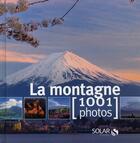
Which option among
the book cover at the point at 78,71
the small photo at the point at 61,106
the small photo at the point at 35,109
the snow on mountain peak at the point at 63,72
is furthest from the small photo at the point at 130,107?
the small photo at the point at 35,109

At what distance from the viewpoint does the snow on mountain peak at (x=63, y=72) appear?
12275 cm

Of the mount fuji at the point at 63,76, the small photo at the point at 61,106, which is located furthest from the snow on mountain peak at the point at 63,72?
the small photo at the point at 61,106

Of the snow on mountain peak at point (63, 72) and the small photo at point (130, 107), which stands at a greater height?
the snow on mountain peak at point (63, 72)

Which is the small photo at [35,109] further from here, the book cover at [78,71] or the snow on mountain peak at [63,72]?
the snow on mountain peak at [63,72]

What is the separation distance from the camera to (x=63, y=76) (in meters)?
123

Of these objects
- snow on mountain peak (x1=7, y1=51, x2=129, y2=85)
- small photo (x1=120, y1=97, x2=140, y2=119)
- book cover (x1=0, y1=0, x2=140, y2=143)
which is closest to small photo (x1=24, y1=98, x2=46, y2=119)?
book cover (x1=0, y1=0, x2=140, y2=143)

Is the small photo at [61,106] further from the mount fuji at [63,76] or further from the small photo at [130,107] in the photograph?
the small photo at [130,107]

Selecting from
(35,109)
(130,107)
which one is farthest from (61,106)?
(130,107)

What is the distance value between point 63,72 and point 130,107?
579 millimetres

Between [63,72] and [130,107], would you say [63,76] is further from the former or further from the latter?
[130,107]

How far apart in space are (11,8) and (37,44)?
0.34 m

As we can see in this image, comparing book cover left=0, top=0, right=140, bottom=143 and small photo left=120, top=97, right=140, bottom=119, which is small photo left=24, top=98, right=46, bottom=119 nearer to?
book cover left=0, top=0, right=140, bottom=143

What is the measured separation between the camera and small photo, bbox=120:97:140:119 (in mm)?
122750

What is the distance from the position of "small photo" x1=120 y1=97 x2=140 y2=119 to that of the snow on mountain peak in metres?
0.16
